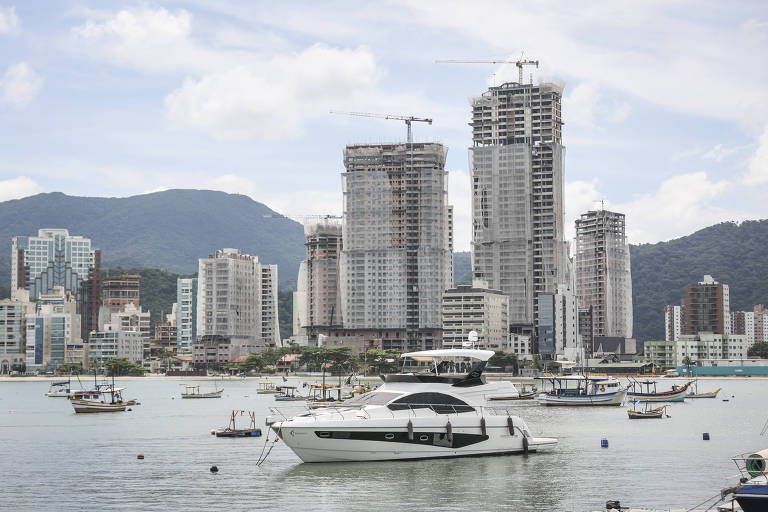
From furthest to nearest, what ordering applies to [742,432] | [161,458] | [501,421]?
[742,432] → [161,458] → [501,421]

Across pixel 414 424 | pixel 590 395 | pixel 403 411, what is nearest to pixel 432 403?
pixel 414 424

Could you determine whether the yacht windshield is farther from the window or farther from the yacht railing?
the yacht railing

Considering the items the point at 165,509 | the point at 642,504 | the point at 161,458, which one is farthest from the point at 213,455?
the point at 642,504

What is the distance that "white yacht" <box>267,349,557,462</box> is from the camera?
65062 mm

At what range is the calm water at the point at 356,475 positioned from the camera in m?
55.9

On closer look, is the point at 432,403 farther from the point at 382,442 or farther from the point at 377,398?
the point at 382,442

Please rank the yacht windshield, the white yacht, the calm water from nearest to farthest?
the calm water → the white yacht → the yacht windshield

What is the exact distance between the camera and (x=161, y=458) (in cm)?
7894

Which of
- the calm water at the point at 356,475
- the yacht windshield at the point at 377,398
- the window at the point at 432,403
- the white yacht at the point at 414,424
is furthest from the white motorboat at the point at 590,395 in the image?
the yacht windshield at the point at 377,398

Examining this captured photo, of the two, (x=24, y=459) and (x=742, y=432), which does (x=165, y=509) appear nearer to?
(x=24, y=459)

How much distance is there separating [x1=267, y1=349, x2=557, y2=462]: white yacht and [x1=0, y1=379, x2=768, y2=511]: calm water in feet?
3.19

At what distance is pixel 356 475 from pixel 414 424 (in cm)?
566

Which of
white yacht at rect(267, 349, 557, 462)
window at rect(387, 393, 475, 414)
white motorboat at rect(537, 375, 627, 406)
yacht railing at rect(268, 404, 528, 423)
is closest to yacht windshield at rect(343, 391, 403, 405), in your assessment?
white yacht at rect(267, 349, 557, 462)

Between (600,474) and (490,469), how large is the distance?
23.8ft
